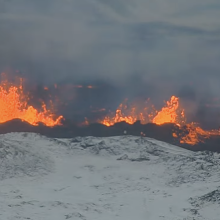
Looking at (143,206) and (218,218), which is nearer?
(218,218)

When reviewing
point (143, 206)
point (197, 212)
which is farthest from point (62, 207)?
point (197, 212)

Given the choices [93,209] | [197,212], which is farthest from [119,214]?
[197,212]

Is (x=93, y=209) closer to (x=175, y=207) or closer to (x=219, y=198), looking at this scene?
(x=175, y=207)

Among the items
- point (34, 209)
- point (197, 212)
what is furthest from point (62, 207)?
point (197, 212)

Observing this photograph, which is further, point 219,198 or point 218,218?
point 219,198

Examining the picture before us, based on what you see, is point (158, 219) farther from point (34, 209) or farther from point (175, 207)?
point (34, 209)

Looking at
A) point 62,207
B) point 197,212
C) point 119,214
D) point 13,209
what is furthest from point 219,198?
point 13,209

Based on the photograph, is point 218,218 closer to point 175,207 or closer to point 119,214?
point 175,207
